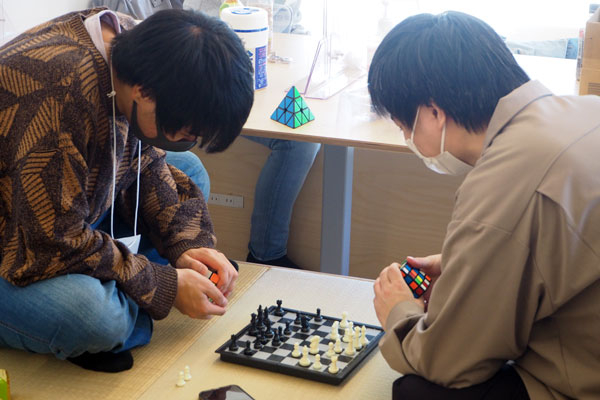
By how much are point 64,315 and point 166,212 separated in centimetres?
41

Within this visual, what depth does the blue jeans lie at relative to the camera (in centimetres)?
152

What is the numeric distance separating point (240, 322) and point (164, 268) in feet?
0.88

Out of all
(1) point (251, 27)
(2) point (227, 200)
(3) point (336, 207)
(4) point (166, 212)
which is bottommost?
(2) point (227, 200)

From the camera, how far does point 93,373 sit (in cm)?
161

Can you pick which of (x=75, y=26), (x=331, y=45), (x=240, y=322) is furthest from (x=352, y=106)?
(x=75, y=26)

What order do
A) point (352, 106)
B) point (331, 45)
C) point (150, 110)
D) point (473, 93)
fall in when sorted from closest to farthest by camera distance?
point (473, 93) < point (150, 110) < point (352, 106) < point (331, 45)

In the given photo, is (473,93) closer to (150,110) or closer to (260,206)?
(150,110)

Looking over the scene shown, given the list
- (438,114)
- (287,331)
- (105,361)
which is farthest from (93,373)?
(438,114)

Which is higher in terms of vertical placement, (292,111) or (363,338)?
(292,111)

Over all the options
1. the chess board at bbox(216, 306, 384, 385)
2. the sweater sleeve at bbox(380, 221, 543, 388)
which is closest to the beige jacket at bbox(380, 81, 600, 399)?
the sweater sleeve at bbox(380, 221, 543, 388)

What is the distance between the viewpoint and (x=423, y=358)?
1253mm

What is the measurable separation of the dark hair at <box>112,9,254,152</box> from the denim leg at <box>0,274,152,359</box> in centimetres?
38

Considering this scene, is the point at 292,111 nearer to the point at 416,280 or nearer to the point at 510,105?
the point at 416,280

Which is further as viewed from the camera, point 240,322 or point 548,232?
point 240,322
